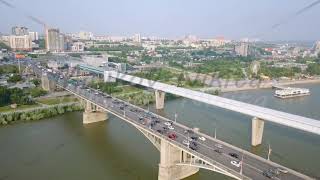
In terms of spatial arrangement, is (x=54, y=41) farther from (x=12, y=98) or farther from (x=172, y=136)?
(x=172, y=136)

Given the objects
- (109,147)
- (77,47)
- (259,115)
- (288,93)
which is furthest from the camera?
(77,47)

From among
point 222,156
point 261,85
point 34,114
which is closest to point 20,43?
point 34,114

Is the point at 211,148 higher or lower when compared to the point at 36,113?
higher

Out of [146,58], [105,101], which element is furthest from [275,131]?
[146,58]

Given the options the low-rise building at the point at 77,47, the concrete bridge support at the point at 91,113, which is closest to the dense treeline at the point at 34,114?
the concrete bridge support at the point at 91,113

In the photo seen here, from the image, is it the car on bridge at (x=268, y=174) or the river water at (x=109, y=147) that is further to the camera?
the river water at (x=109, y=147)

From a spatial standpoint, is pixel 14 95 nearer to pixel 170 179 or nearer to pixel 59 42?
pixel 170 179

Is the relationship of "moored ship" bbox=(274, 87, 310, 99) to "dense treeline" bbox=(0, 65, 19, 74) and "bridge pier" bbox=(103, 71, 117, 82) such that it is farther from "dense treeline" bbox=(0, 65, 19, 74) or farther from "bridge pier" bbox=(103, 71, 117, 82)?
"dense treeline" bbox=(0, 65, 19, 74)

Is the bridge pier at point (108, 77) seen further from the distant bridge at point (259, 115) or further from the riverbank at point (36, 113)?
the distant bridge at point (259, 115)
